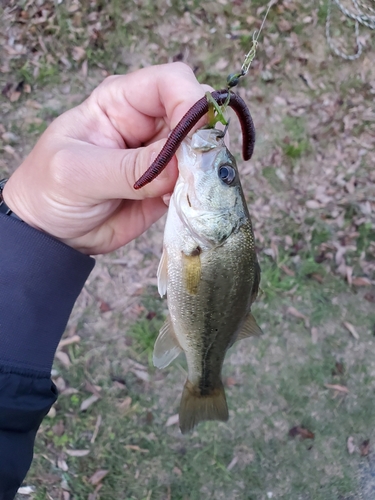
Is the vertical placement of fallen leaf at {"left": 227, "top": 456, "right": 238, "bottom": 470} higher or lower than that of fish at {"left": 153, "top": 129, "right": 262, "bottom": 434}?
lower

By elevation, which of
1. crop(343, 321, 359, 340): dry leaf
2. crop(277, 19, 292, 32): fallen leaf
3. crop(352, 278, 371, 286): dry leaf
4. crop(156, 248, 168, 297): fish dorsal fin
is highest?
crop(277, 19, 292, 32): fallen leaf

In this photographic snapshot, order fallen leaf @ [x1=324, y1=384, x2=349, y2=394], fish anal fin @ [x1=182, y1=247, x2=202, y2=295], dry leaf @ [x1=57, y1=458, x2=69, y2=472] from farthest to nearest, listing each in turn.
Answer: fallen leaf @ [x1=324, y1=384, x2=349, y2=394], dry leaf @ [x1=57, y1=458, x2=69, y2=472], fish anal fin @ [x1=182, y1=247, x2=202, y2=295]

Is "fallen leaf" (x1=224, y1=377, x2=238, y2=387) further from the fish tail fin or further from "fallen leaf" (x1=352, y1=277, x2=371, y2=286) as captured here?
"fallen leaf" (x1=352, y1=277, x2=371, y2=286)

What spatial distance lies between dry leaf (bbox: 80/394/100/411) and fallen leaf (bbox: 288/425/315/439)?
2238mm

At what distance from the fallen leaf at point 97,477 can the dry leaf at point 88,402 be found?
0.64 meters

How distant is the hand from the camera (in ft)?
7.72

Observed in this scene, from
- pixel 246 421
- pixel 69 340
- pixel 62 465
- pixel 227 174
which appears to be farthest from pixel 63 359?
pixel 227 174

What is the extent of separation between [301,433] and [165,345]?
2703mm

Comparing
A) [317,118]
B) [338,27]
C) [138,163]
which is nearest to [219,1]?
[338,27]

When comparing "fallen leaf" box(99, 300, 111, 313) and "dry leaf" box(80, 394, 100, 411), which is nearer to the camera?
"dry leaf" box(80, 394, 100, 411)

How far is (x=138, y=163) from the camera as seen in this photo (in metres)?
2.17

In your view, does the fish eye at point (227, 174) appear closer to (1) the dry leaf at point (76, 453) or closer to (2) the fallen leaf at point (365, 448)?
(1) the dry leaf at point (76, 453)

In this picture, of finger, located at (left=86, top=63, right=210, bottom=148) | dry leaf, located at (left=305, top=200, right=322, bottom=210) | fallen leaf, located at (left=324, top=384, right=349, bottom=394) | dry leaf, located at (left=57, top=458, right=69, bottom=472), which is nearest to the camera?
finger, located at (left=86, top=63, right=210, bottom=148)

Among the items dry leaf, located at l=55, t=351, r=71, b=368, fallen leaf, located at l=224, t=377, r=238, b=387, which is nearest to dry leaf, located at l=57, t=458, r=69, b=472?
dry leaf, located at l=55, t=351, r=71, b=368
